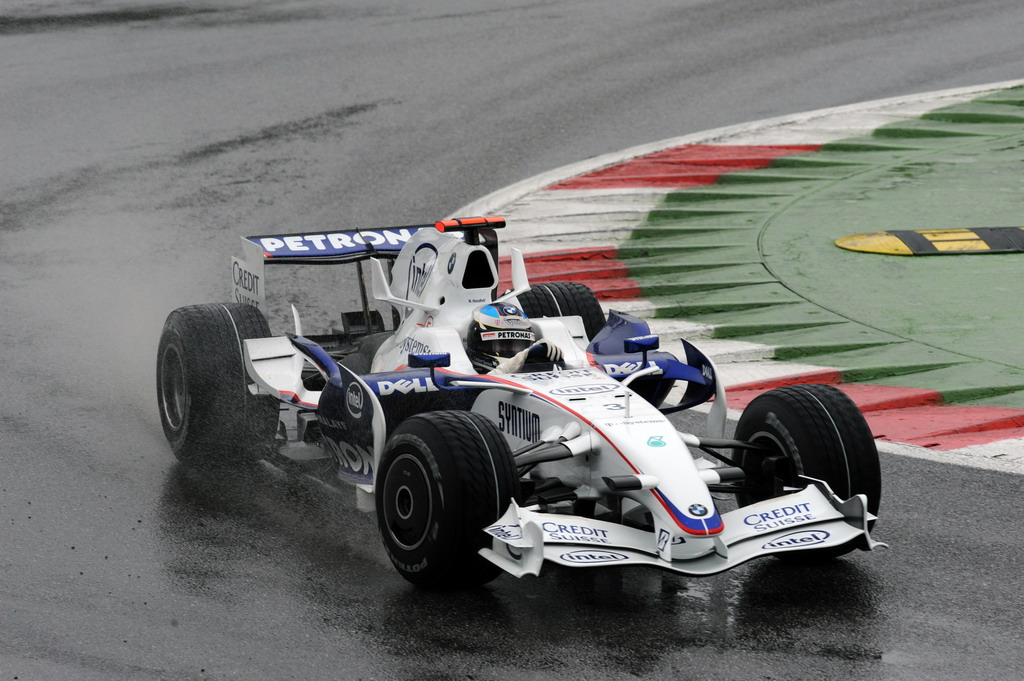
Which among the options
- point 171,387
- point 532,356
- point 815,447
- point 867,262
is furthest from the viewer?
point 867,262

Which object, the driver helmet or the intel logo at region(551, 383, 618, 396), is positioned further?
the driver helmet

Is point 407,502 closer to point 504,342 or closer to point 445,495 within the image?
point 445,495

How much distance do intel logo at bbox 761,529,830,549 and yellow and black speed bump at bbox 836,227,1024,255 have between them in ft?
22.0

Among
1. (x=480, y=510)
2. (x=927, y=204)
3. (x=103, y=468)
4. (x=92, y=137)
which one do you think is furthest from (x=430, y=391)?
(x=92, y=137)

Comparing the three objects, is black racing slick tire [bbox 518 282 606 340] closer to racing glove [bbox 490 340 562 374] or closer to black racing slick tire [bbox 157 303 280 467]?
racing glove [bbox 490 340 562 374]

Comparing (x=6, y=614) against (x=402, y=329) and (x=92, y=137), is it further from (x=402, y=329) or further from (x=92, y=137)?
(x=92, y=137)

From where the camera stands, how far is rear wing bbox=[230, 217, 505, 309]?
9016 mm

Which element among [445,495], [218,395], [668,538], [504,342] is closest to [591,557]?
[668,538]

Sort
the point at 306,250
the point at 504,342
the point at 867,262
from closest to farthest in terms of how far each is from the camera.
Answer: the point at 504,342
the point at 306,250
the point at 867,262

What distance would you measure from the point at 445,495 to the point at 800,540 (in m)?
1.64

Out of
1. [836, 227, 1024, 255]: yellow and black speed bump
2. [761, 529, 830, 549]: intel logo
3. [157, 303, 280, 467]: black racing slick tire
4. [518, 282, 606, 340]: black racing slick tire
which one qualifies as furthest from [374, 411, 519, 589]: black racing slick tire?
[836, 227, 1024, 255]: yellow and black speed bump

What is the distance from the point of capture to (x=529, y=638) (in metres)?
6.03

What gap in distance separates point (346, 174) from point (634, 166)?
10.6 ft

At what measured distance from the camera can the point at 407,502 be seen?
655 centimetres
